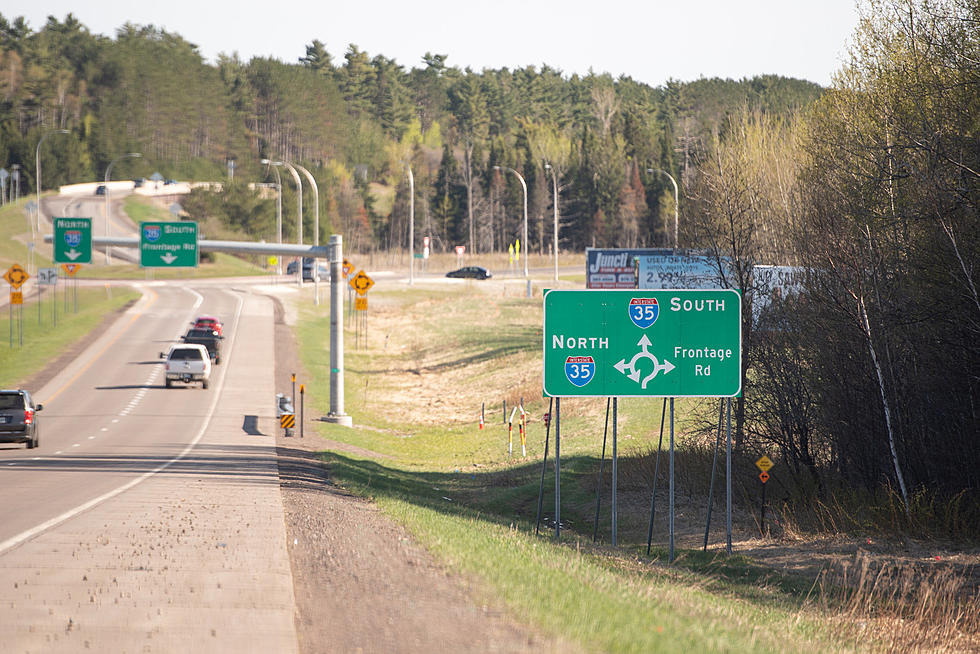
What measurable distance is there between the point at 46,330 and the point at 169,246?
69.7 feet

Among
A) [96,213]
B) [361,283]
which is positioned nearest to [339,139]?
[96,213]

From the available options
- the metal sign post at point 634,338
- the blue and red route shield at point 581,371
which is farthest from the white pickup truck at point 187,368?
the blue and red route shield at point 581,371

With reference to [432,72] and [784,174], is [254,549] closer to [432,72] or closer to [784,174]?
[784,174]

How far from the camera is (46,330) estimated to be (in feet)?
202

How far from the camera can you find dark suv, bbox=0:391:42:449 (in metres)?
28.3

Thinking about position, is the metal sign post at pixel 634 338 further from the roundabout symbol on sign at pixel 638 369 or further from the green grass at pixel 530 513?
the green grass at pixel 530 513

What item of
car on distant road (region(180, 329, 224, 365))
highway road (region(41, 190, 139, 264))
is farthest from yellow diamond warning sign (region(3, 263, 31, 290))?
highway road (region(41, 190, 139, 264))

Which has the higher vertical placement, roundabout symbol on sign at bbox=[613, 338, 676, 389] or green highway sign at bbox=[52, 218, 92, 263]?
green highway sign at bbox=[52, 218, 92, 263]

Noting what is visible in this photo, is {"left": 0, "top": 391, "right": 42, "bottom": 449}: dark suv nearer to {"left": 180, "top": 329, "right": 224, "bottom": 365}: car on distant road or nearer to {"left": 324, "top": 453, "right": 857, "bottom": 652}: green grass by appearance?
{"left": 324, "top": 453, "right": 857, "bottom": 652}: green grass

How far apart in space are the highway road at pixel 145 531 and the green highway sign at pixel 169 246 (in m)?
6.65

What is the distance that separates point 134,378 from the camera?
46562mm

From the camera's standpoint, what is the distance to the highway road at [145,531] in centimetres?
857

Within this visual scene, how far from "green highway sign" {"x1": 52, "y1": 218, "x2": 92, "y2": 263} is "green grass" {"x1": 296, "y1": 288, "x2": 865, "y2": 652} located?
11168 mm

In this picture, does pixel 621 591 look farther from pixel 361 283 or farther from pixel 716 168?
pixel 361 283
